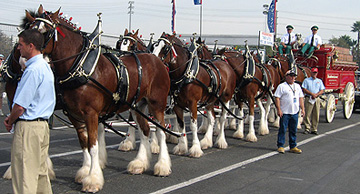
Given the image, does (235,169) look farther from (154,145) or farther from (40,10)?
(40,10)

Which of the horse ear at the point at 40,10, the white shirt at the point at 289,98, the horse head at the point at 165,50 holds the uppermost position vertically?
the horse ear at the point at 40,10

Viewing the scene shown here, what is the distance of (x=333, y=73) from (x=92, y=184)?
36.3ft

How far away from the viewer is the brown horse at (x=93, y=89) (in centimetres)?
536

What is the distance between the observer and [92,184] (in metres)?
5.37

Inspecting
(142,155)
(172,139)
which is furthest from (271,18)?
(142,155)

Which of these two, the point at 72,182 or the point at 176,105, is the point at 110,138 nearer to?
the point at 176,105

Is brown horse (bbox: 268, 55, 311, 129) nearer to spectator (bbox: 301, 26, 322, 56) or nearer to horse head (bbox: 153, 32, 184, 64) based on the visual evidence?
spectator (bbox: 301, 26, 322, 56)

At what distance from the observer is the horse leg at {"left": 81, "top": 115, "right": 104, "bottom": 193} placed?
17.7 ft

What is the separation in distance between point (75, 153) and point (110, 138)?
2072 millimetres

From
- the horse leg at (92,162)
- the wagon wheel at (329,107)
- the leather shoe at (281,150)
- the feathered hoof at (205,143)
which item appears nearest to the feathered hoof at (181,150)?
the feathered hoof at (205,143)

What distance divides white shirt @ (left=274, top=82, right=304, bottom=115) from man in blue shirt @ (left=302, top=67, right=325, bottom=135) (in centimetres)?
283

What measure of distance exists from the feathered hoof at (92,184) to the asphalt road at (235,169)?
0.15 meters

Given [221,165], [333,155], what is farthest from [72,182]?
[333,155]

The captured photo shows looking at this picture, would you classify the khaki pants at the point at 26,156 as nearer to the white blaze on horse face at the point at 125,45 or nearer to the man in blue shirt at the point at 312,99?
the white blaze on horse face at the point at 125,45
